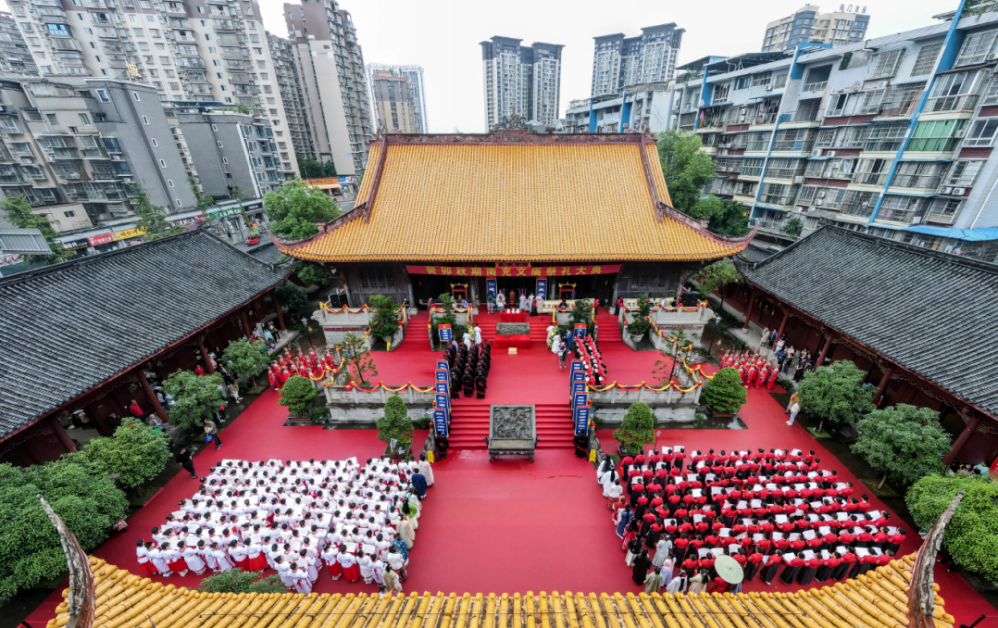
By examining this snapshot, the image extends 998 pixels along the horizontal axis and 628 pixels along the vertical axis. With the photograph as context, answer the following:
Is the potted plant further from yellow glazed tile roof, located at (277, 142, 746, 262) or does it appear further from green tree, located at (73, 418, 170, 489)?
yellow glazed tile roof, located at (277, 142, 746, 262)

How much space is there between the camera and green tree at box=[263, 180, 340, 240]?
23609 millimetres

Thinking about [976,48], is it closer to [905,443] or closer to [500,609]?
[905,443]

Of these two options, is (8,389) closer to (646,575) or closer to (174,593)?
(174,593)

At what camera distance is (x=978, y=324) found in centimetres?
1175

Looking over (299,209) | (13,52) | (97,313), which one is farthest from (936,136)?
(13,52)

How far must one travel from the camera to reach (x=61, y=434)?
11.2 meters

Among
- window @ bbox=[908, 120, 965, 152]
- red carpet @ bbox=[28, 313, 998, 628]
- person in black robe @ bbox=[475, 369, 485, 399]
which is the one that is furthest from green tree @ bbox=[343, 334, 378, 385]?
window @ bbox=[908, 120, 965, 152]

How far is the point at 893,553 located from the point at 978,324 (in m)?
7.85

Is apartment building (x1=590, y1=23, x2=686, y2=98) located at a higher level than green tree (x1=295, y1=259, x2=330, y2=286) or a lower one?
higher

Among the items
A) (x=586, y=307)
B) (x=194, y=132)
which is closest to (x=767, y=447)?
(x=586, y=307)

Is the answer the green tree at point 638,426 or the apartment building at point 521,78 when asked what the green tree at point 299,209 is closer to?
the green tree at point 638,426

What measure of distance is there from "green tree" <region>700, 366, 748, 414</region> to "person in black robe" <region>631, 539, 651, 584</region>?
23.7 feet

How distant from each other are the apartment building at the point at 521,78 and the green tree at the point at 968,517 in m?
86.7

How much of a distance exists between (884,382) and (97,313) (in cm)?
2706
